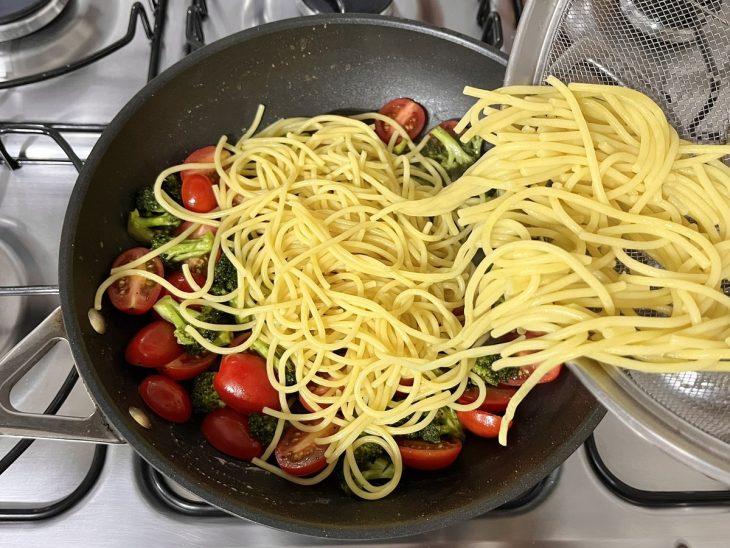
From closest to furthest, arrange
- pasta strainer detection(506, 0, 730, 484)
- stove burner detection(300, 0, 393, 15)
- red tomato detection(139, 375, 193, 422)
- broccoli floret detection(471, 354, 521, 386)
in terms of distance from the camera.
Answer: pasta strainer detection(506, 0, 730, 484) < red tomato detection(139, 375, 193, 422) < broccoli floret detection(471, 354, 521, 386) < stove burner detection(300, 0, 393, 15)

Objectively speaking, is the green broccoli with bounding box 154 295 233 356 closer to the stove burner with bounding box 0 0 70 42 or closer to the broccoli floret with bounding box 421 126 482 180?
the broccoli floret with bounding box 421 126 482 180

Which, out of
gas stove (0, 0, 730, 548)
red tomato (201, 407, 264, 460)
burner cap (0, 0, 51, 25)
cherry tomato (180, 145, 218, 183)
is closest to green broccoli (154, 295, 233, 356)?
red tomato (201, 407, 264, 460)

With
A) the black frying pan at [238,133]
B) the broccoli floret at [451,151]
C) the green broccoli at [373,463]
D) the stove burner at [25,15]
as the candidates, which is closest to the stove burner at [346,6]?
the black frying pan at [238,133]

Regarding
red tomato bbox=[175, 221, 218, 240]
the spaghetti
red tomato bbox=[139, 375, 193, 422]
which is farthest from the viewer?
red tomato bbox=[175, 221, 218, 240]

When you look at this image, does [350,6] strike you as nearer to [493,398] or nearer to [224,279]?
[224,279]

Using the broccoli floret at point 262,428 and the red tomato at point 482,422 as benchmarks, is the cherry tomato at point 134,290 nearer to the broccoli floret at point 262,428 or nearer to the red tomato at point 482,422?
the broccoli floret at point 262,428

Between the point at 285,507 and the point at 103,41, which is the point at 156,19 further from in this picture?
the point at 285,507

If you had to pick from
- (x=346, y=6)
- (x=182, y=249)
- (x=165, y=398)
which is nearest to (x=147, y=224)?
(x=182, y=249)
